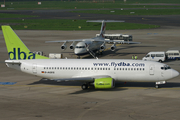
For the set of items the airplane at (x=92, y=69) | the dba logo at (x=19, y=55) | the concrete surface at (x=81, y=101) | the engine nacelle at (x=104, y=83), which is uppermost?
the dba logo at (x=19, y=55)

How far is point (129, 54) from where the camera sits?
73.8 meters

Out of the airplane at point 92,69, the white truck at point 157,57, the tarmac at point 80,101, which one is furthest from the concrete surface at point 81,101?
the white truck at point 157,57

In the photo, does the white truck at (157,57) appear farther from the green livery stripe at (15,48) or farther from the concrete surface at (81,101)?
the green livery stripe at (15,48)

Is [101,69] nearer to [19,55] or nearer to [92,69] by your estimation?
[92,69]

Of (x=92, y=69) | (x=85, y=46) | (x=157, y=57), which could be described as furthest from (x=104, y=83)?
(x=85, y=46)

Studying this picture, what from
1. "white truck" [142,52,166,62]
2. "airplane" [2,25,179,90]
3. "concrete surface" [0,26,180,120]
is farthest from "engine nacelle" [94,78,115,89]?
"white truck" [142,52,166,62]

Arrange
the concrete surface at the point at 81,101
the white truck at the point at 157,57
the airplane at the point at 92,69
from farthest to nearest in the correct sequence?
the white truck at the point at 157,57 → the airplane at the point at 92,69 → the concrete surface at the point at 81,101

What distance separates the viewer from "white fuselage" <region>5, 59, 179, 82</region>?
1628 inches

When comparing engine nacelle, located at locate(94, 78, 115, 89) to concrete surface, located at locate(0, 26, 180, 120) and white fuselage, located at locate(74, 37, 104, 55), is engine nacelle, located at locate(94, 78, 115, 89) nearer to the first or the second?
concrete surface, located at locate(0, 26, 180, 120)

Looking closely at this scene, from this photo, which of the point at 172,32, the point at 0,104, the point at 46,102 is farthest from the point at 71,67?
the point at 172,32

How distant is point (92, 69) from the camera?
42156mm

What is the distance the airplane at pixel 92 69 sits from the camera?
135ft

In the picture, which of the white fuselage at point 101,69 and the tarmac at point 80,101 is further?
the white fuselage at point 101,69

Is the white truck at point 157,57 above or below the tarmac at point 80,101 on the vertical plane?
above
